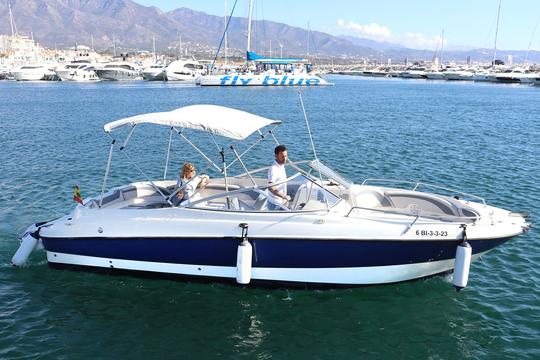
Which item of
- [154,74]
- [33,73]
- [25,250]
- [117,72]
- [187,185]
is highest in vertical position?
[187,185]

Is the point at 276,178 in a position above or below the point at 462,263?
above

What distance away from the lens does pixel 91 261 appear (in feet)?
29.2

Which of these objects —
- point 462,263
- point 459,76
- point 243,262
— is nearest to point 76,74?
point 459,76

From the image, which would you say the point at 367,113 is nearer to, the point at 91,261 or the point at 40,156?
the point at 40,156

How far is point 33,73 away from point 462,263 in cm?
10246

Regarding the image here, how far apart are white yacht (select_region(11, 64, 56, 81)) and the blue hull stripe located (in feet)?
322

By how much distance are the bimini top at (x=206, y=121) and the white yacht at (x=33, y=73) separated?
9751 cm

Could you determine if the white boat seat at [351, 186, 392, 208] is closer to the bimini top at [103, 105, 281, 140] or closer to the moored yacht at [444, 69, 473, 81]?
the bimini top at [103, 105, 281, 140]

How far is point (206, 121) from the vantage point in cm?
876

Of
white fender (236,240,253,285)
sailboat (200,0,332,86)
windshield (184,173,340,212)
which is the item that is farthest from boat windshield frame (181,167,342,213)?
sailboat (200,0,332,86)

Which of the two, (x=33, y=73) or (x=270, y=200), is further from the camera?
(x=33, y=73)

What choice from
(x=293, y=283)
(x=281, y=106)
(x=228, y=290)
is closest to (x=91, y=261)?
(x=228, y=290)

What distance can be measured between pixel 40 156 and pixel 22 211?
9.15 metres

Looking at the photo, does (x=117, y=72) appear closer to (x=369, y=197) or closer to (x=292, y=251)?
(x=369, y=197)
